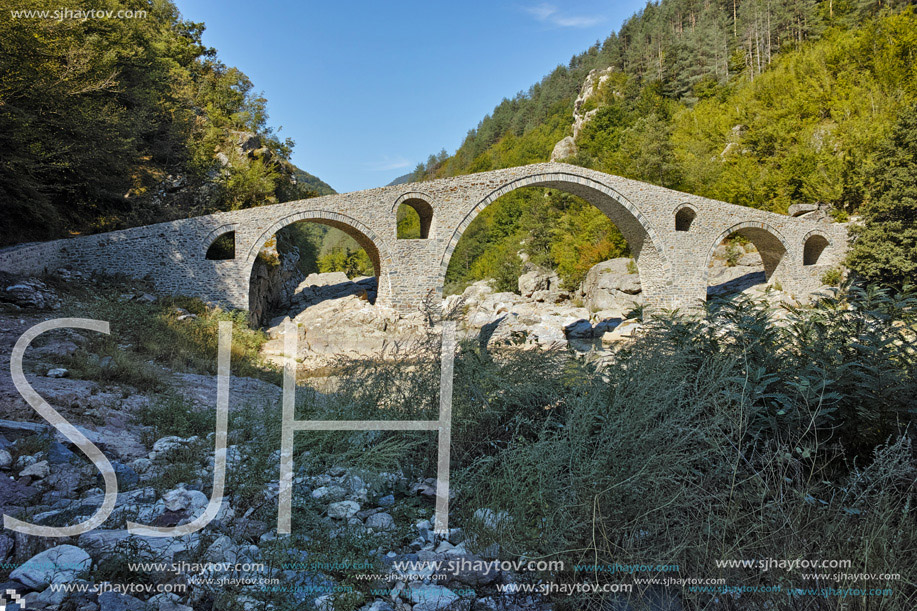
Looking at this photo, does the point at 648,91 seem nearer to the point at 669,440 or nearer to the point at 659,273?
the point at 659,273

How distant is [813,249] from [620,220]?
29.4 ft

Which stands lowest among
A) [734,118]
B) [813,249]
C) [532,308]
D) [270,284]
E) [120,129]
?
[532,308]

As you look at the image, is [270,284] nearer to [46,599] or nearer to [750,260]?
[46,599]

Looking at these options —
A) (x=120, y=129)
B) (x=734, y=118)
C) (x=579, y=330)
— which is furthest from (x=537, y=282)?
(x=120, y=129)

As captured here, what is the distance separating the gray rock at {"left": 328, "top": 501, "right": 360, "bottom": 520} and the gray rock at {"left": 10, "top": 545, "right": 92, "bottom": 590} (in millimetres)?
927

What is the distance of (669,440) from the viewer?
6.79 ft

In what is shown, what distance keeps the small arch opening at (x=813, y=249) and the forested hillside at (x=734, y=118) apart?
46.9 inches

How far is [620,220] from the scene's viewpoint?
1772 cm

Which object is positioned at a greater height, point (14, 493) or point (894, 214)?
point (894, 214)

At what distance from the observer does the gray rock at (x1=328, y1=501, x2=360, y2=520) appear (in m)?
2.23

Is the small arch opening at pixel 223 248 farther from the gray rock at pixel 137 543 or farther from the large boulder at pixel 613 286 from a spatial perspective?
the gray rock at pixel 137 543

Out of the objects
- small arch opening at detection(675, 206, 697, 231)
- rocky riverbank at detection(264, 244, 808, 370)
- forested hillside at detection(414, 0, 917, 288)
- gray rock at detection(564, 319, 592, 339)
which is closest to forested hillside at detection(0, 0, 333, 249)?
rocky riverbank at detection(264, 244, 808, 370)

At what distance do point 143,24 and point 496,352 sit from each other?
17249 mm

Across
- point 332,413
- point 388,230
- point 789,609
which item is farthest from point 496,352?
point 388,230
